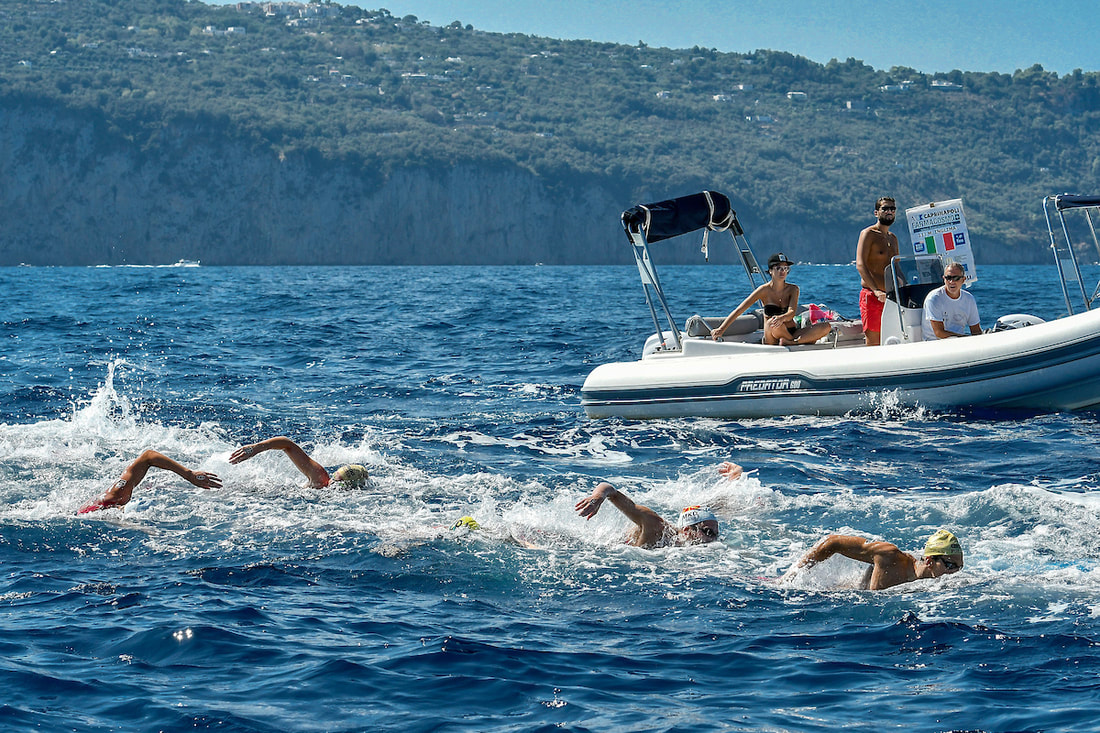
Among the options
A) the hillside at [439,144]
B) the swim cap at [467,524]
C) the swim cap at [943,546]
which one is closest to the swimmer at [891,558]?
the swim cap at [943,546]

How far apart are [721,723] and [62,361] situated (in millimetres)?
15543

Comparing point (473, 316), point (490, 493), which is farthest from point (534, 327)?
point (490, 493)

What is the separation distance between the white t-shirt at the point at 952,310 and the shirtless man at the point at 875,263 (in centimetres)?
58

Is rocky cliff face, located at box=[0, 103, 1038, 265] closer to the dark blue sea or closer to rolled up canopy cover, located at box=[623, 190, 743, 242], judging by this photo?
the dark blue sea

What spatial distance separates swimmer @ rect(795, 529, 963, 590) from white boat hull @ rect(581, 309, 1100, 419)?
5459 mm

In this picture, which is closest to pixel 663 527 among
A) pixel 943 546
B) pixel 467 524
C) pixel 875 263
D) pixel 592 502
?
pixel 592 502

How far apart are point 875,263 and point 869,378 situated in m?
1.39

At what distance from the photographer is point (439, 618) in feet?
22.0

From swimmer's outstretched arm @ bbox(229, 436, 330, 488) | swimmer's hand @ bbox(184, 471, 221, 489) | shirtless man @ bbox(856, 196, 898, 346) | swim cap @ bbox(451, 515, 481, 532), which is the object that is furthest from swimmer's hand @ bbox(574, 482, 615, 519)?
shirtless man @ bbox(856, 196, 898, 346)

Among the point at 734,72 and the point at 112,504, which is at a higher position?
the point at 734,72

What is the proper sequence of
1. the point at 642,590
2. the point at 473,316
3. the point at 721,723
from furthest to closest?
the point at 473,316
the point at 642,590
the point at 721,723

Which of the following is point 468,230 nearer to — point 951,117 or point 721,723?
point 951,117

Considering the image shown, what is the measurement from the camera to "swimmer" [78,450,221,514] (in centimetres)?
900

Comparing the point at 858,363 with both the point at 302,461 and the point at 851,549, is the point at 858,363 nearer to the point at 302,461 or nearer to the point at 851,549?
the point at 851,549
